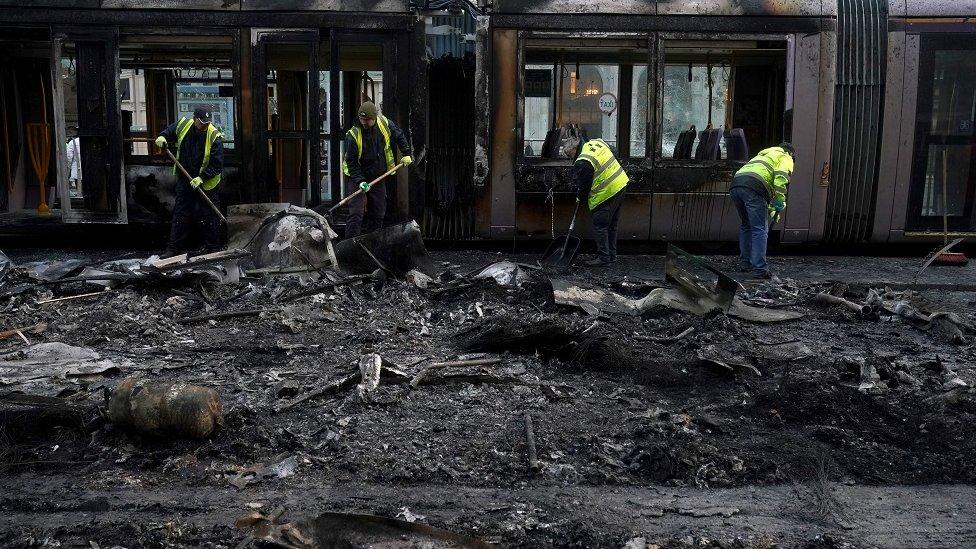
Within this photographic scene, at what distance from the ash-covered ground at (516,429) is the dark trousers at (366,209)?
226 cm

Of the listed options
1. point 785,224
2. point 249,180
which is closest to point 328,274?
point 249,180

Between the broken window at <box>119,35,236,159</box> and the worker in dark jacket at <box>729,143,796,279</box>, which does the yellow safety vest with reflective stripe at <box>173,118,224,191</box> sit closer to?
the broken window at <box>119,35,236,159</box>

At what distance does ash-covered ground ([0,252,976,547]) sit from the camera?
4023 mm

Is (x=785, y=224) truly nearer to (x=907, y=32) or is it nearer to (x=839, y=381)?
(x=907, y=32)

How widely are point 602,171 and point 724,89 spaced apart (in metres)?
2.30

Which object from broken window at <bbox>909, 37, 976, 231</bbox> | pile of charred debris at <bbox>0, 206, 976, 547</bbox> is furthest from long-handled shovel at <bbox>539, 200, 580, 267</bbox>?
broken window at <bbox>909, 37, 976, 231</bbox>

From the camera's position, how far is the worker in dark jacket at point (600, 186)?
32.5 feet

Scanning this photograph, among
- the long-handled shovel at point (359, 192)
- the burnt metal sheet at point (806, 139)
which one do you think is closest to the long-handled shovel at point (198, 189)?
the long-handled shovel at point (359, 192)

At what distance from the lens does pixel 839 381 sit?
586 centimetres

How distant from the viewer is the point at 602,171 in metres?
9.91

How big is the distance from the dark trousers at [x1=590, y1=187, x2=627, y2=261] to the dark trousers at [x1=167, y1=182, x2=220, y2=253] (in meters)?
4.00

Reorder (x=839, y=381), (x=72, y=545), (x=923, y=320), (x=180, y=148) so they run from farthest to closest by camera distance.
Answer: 1. (x=180, y=148)
2. (x=923, y=320)
3. (x=839, y=381)
4. (x=72, y=545)

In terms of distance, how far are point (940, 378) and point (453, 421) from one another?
314 centimetres

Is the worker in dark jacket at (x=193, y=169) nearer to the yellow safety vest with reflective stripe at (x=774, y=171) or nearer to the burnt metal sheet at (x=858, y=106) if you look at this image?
the yellow safety vest with reflective stripe at (x=774, y=171)
